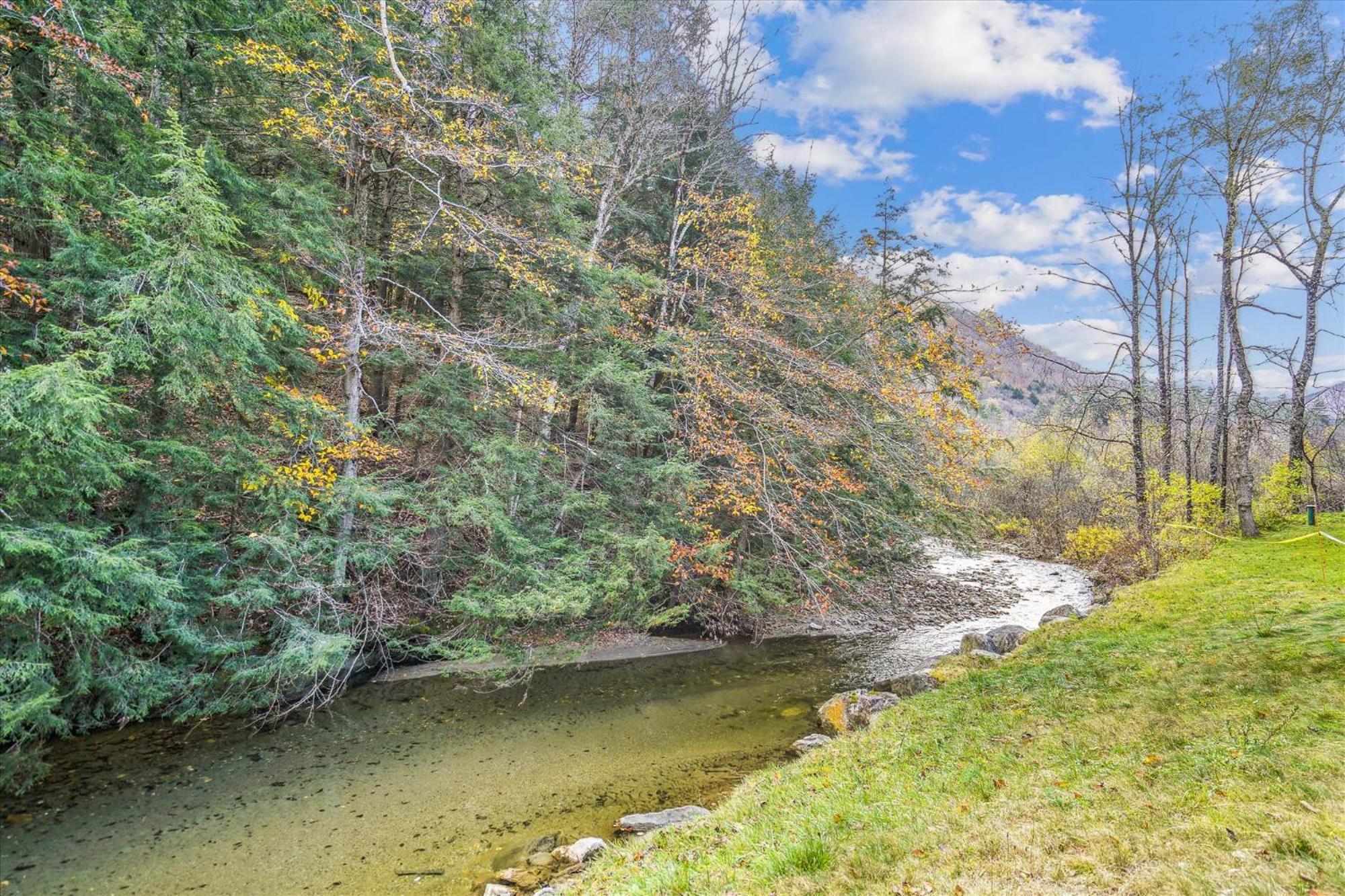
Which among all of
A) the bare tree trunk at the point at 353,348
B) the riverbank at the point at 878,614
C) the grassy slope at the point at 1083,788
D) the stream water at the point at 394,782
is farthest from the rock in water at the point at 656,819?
the bare tree trunk at the point at 353,348

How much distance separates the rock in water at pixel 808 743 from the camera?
675 centimetres

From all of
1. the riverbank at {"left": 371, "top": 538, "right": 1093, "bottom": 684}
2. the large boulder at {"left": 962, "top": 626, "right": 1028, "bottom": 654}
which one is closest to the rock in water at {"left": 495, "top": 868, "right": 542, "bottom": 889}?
the riverbank at {"left": 371, "top": 538, "right": 1093, "bottom": 684}

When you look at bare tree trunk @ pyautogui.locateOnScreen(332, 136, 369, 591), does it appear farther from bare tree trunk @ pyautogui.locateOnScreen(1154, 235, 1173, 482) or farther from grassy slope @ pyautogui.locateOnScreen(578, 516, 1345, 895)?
bare tree trunk @ pyautogui.locateOnScreen(1154, 235, 1173, 482)

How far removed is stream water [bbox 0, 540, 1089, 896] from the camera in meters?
4.65

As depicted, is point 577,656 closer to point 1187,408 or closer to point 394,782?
point 394,782

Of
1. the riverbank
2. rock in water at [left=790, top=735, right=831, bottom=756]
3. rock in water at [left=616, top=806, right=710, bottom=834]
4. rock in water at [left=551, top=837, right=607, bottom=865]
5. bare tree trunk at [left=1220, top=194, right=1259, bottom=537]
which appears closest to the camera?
rock in water at [left=551, top=837, right=607, bottom=865]

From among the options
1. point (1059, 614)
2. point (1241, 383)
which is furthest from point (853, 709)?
point (1241, 383)

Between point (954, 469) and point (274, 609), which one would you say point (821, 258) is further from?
point (274, 609)

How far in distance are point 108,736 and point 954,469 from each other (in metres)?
12.4

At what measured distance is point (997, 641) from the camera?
9414 millimetres

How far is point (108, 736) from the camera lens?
630 cm

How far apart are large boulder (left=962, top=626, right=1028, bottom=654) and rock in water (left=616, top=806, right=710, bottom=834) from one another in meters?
6.25

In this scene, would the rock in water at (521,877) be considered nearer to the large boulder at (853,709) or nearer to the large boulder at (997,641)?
the large boulder at (853,709)

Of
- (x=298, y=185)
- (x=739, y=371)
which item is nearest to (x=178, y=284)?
(x=298, y=185)
